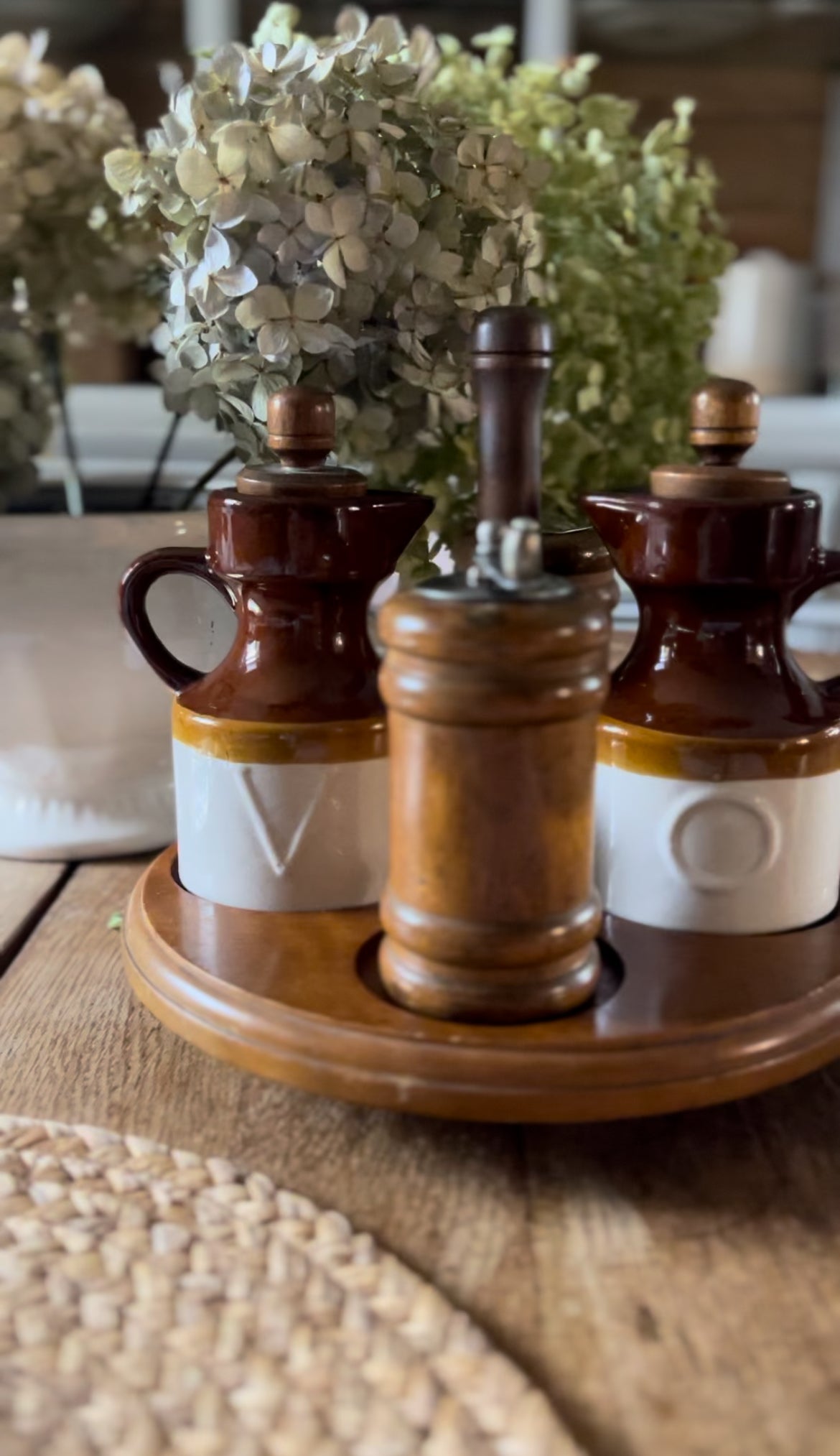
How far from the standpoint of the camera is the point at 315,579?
50cm

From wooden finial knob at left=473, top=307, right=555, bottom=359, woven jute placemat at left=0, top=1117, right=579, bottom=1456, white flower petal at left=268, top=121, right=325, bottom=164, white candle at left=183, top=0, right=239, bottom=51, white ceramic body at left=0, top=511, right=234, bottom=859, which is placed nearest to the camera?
woven jute placemat at left=0, top=1117, right=579, bottom=1456

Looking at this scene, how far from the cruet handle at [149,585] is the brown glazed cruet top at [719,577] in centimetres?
18

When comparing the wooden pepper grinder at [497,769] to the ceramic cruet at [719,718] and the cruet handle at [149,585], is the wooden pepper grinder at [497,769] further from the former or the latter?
the cruet handle at [149,585]

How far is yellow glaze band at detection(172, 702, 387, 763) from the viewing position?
Answer: 49 centimetres

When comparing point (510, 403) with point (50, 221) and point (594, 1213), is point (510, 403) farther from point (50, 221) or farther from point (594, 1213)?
point (50, 221)

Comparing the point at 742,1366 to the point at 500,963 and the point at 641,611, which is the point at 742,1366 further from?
the point at 641,611

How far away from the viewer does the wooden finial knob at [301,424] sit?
48cm

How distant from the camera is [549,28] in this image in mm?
1533

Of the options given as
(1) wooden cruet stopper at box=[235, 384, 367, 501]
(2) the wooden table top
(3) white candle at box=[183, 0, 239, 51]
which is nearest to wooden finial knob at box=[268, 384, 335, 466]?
(1) wooden cruet stopper at box=[235, 384, 367, 501]

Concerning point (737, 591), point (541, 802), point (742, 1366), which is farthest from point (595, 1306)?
point (737, 591)

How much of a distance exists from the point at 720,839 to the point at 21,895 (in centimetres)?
38

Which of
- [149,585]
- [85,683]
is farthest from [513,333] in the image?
[85,683]

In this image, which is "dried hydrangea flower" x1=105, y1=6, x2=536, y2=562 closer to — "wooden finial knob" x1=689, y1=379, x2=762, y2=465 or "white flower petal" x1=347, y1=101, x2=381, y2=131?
"white flower petal" x1=347, y1=101, x2=381, y2=131

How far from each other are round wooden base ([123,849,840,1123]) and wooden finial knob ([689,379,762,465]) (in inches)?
7.5
